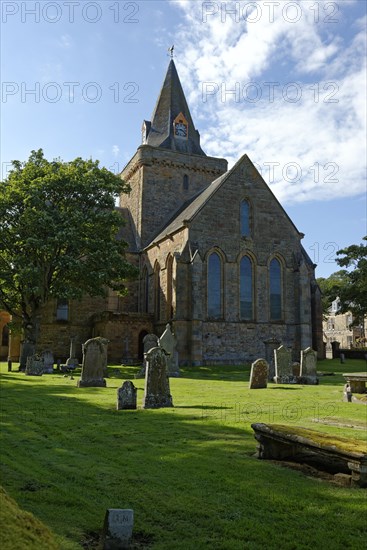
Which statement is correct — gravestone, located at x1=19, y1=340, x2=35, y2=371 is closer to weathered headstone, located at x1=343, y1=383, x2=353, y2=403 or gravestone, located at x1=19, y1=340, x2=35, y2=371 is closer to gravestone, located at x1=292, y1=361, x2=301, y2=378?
gravestone, located at x1=292, y1=361, x2=301, y2=378

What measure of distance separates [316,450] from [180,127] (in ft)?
133

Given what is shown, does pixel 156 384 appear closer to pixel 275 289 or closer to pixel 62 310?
pixel 275 289

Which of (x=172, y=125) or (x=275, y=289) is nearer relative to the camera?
(x=275, y=289)

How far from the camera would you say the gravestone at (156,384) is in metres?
11.4

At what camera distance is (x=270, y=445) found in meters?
6.43

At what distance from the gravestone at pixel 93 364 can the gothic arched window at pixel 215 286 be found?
1439cm

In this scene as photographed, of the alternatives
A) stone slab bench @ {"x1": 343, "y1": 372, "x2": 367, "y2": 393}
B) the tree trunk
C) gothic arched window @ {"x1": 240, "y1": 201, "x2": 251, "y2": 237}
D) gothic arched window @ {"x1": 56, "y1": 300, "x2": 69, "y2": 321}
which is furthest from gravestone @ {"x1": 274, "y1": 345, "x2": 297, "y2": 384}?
gothic arched window @ {"x1": 56, "y1": 300, "x2": 69, "y2": 321}

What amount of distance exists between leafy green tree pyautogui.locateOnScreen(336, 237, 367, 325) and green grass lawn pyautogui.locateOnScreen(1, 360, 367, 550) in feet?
99.1

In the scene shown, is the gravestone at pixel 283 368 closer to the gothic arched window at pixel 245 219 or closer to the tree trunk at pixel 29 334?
the tree trunk at pixel 29 334

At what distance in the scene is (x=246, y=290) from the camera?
3127 centimetres

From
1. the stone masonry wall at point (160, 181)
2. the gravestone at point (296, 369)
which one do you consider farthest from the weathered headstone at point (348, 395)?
the stone masonry wall at point (160, 181)

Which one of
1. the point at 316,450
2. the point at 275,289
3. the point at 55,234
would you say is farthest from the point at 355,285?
the point at 316,450

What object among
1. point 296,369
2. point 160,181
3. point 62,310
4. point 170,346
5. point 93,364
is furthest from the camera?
point 160,181

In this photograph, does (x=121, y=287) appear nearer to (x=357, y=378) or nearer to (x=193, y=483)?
(x=357, y=378)
